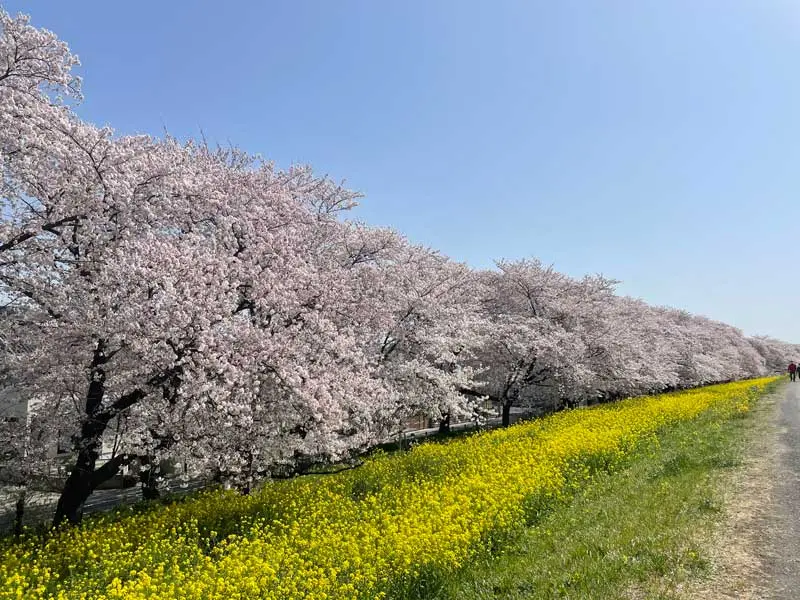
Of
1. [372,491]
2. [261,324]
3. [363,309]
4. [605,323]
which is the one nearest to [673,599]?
[372,491]

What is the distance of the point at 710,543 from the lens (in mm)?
7590

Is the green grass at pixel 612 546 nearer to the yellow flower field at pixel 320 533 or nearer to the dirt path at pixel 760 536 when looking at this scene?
the dirt path at pixel 760 536

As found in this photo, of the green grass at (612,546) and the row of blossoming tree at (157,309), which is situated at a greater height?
the row of blossoming tree at (157,309)

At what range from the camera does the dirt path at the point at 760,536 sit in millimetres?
6234

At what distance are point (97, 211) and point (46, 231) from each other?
1074mm

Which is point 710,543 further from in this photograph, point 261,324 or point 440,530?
point 261,324

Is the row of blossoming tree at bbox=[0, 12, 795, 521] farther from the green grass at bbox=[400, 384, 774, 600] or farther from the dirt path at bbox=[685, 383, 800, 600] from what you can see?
the dirt path at bbox=[685, 383, 800, 600]

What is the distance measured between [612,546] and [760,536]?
2.27m

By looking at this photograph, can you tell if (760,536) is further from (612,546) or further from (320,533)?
(320,533)

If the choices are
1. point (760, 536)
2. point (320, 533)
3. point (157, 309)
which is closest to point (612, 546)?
point (760, 536)

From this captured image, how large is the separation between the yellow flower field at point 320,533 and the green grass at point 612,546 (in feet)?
1.39

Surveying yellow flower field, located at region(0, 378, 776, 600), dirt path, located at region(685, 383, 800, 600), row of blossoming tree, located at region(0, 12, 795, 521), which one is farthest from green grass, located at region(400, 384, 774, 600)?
row of blossoming tree, located at region(0, 12, 795, 521)

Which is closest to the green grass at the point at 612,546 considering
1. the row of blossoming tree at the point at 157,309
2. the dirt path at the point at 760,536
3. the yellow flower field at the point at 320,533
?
the dirt path at the point at 760,536

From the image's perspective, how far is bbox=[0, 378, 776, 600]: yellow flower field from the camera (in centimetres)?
713
